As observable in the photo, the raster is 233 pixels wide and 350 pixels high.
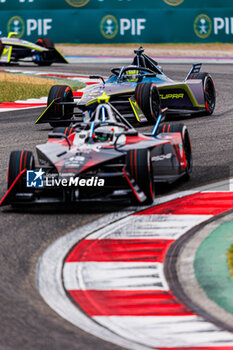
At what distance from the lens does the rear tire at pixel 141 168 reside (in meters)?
8.16

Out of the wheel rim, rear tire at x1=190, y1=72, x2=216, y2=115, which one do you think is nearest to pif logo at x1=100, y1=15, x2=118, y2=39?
rear tire at x1=190, y1=72, x2=216, y2=115

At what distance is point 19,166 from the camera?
848 cm

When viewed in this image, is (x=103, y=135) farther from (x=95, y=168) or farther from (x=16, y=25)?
(x=16, y=25)

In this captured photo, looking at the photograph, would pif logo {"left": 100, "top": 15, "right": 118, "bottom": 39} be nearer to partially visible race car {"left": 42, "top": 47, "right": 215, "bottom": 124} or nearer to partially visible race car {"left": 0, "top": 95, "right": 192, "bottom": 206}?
A: partially visible race car {"left": 42, "top": 47, "right": 215, "bottom": 124}

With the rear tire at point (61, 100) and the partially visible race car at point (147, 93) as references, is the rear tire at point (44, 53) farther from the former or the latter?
the rear tire at point (61, 100)

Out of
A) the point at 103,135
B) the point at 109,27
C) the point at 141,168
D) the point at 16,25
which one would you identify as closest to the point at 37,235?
the point at 141,168

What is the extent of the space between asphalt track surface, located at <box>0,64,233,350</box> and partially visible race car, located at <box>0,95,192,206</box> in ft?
0.72

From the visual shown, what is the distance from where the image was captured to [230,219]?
794 cm

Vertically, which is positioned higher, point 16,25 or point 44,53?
point 16,25

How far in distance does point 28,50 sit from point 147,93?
53.9ft

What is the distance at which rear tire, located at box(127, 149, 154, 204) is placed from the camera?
8164 mm

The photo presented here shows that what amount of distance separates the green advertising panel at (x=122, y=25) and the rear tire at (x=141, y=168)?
24394 mm

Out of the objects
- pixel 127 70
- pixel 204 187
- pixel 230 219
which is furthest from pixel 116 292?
pixel 127 70

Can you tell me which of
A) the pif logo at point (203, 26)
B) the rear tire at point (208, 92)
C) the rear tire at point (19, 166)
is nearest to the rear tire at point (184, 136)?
the rear tire at point (19, 166)
